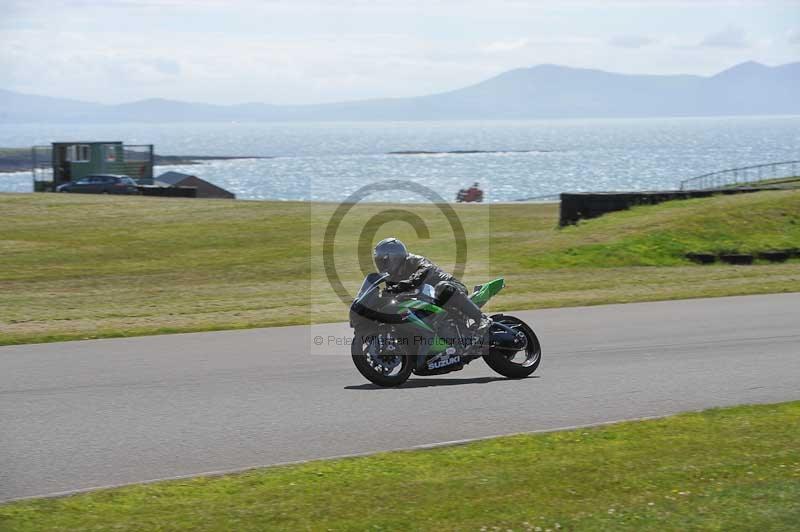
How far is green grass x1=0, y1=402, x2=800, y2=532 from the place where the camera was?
21.4 ft

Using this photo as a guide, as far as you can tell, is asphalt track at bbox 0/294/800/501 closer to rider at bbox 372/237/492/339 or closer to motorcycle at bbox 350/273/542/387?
motorcycle at bbox 350/273/542/387

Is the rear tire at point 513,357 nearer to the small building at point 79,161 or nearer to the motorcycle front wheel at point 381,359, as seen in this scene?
the motorcycle front wheel at point 381,359

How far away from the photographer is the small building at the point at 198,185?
213 ft

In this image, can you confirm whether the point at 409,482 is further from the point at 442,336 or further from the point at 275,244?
the point at 275,244

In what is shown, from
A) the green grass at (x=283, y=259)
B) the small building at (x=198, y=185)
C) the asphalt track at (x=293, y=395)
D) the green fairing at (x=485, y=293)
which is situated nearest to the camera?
the asphalt track at (x=293, y=395)

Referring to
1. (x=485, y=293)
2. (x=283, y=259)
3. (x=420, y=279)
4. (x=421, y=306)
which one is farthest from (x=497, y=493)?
(x=283, y=259)

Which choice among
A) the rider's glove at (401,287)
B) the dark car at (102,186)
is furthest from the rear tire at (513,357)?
the dark car at (102,186)

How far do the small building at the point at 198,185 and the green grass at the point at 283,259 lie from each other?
81.1ft

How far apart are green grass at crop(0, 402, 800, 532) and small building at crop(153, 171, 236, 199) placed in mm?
55559

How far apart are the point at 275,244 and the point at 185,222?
6626 millimetres

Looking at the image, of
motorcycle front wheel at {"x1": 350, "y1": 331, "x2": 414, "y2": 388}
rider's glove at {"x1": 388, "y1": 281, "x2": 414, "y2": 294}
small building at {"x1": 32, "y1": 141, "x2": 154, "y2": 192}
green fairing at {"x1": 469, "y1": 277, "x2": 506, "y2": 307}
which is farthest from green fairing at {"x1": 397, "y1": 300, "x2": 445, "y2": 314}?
small building at {"x1": 32, "y1": 141, "x2": 154, "y2": 192}

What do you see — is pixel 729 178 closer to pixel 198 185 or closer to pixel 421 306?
pixel 198 185

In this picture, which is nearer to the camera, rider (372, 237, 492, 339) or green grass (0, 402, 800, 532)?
green grass (0, 402, 800, 532)

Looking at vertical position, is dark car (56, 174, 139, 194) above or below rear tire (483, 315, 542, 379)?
above
